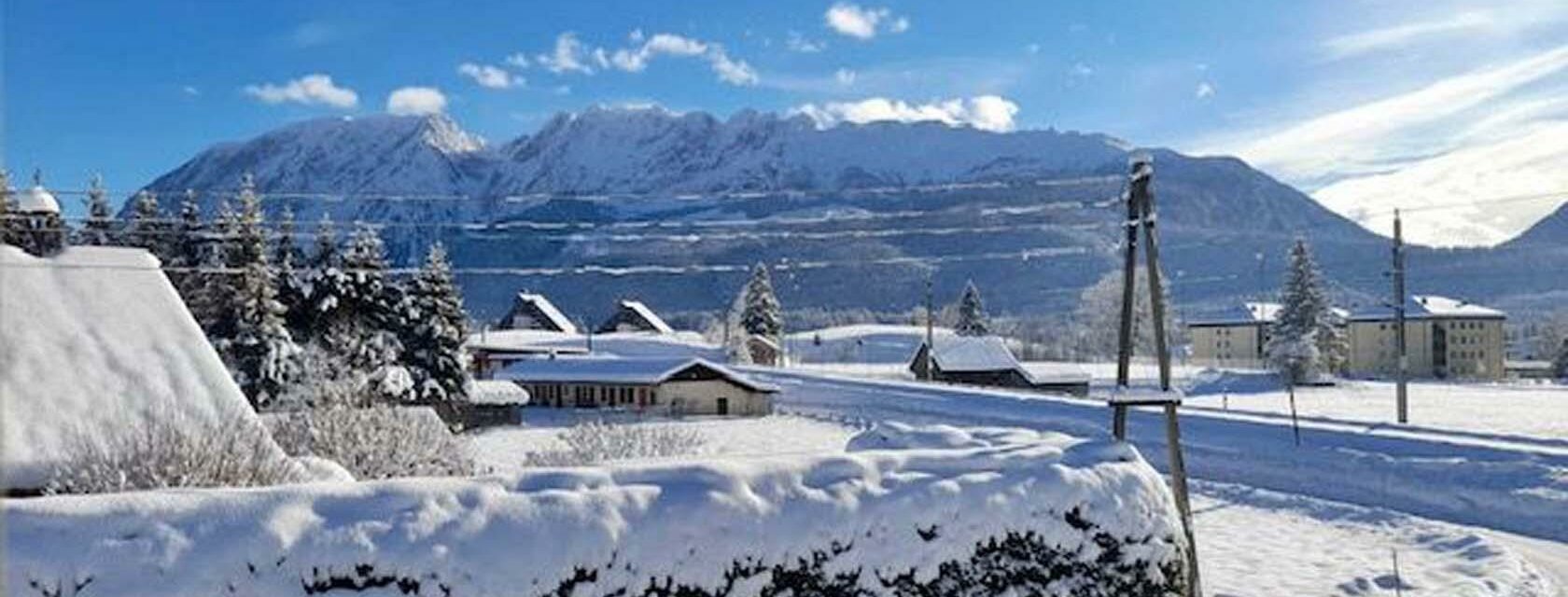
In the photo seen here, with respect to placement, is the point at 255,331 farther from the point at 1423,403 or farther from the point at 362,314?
the point at 1423,403

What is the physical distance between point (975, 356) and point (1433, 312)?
136 feet

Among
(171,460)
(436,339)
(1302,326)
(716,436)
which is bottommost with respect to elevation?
(716,436)

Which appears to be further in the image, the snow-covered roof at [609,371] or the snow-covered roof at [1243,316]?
the snow-covered roof at [1243,316]

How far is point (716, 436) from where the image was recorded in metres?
48.1

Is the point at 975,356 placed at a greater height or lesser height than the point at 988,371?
greater

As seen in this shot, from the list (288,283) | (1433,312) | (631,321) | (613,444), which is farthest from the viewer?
(631,321)

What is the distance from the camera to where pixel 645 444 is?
29.6m

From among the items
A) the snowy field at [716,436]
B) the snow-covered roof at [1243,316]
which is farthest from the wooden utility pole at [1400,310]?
the snow-covered roof at [1243,316]

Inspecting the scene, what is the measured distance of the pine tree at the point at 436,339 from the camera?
4978cm

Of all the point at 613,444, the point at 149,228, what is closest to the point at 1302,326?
the point at 613,444

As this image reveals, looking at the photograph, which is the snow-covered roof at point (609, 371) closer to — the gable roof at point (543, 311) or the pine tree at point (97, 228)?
the pine tree at point (97, 228)

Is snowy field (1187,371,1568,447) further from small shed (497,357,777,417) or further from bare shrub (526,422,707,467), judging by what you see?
bare shrub (526,422,707,467)

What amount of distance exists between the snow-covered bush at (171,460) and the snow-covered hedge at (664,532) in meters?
5.00

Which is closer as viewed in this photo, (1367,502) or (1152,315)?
(1152,315)
